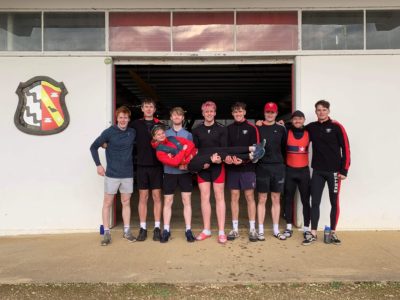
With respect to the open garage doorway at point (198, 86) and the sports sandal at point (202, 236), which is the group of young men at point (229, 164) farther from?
the open garage doorway at point (198, 86)

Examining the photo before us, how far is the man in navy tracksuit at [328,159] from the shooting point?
426 centimetres

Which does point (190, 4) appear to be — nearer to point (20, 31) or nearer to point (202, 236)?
point (20, 31)

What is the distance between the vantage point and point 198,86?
A: 35.2ft

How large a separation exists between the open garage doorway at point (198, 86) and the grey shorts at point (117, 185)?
1.07 metres

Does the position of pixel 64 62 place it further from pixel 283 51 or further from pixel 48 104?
pixel 283 51

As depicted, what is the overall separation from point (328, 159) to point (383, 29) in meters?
2.06

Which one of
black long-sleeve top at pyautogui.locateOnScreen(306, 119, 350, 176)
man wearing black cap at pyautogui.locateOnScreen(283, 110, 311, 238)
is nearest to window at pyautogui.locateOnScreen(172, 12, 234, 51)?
man wearing black cap at pyautogui.locateOnScreen(283, 110, 311, 238)

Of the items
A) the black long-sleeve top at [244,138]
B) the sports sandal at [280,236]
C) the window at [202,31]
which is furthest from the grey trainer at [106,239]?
the window at [202,31]

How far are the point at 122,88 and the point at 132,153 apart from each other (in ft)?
21.5

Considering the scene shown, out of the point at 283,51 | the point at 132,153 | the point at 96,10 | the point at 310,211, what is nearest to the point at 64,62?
the point at 96,10

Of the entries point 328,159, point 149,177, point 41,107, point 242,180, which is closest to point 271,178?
point 242,180

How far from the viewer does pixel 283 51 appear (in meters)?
4.88

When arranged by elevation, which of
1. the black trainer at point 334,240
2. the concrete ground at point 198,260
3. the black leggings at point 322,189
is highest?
the black leggings at point 322,189

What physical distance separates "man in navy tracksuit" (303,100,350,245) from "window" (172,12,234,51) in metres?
1.55
